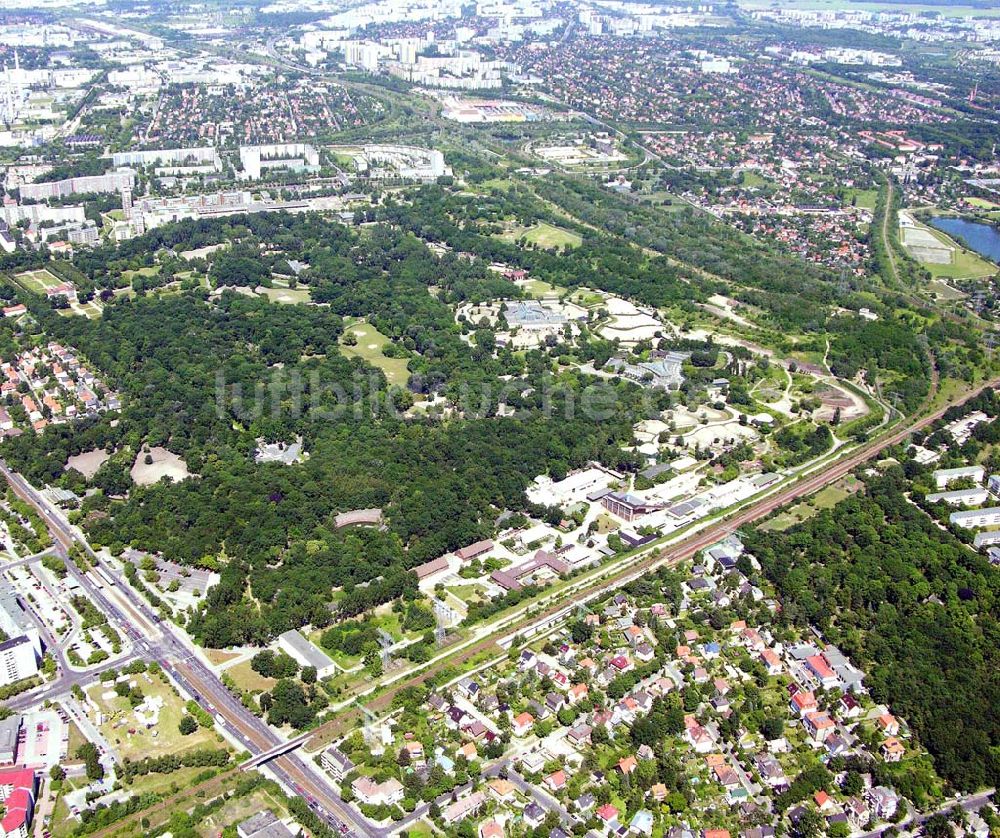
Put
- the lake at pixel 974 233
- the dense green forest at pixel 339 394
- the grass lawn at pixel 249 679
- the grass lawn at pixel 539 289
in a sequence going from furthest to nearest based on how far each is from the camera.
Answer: the lake at pixel 974 233 → the grass lawn at pixel 539 289 → the dense green forest at pixel 339 394 → the grass lawn at pixel 249 679

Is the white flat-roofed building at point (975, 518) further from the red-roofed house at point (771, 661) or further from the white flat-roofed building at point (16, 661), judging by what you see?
the white flat-roofed building at point (16, 661)

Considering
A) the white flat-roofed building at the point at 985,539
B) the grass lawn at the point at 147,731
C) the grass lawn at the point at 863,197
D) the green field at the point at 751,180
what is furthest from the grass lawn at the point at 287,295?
the grass lawn at the point at 863,197

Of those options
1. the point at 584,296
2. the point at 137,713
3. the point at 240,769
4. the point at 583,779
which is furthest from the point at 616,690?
the point at 584,296

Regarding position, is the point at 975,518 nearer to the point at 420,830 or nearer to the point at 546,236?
the point at 420,830

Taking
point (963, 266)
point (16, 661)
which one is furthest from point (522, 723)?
point (963, 266)

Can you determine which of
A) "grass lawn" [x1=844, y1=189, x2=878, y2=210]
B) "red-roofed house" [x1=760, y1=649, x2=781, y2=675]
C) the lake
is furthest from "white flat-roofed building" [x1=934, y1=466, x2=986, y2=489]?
"grass lawn" [x1=844, y1=189, x2=878, y2=210]

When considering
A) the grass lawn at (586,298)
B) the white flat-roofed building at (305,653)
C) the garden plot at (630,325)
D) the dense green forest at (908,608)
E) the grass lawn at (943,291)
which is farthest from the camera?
the grass lawn at (943,291)

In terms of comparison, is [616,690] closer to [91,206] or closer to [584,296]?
[584,296]

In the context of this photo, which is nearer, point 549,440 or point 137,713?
point 137,713
